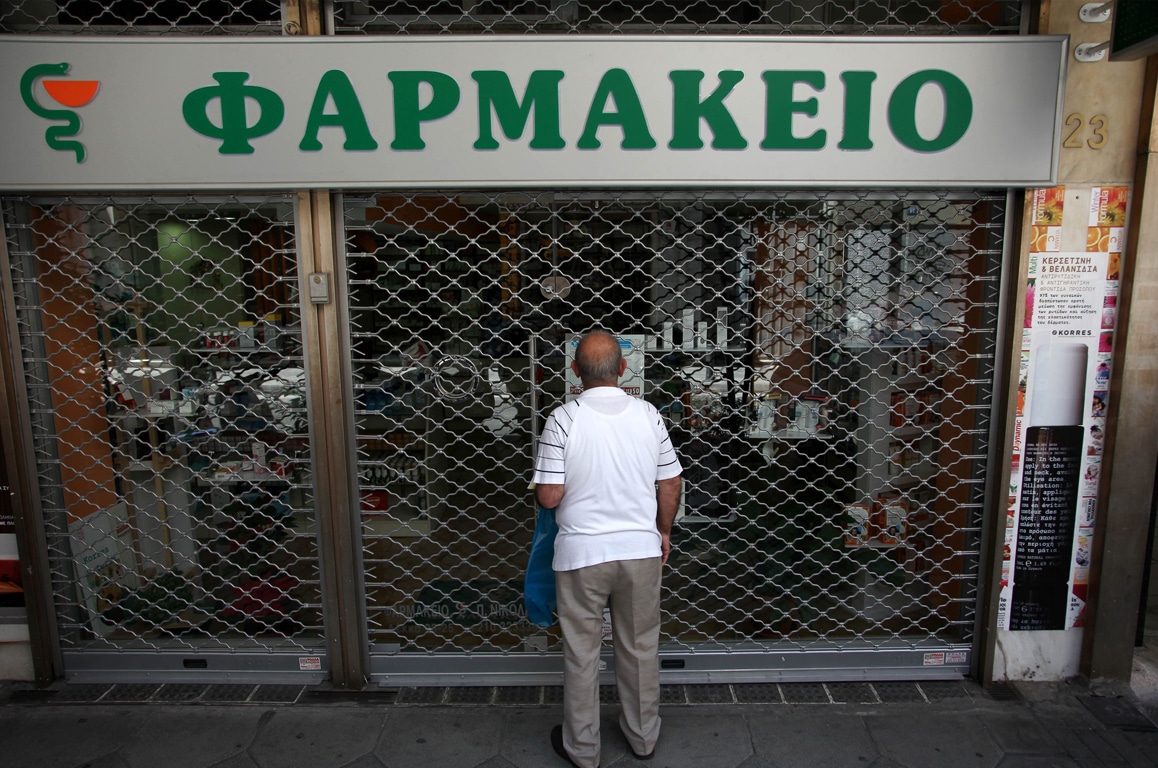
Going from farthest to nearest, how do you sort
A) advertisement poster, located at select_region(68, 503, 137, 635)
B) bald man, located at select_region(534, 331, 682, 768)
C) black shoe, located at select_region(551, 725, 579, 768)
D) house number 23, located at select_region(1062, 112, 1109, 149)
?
advertisement poster, located at select_region(68, 503, 137, 635) < house number 23, located at select_region(1062, 112, 1109, 149) < black shoe, located at select_region(551, 725, 579, 768) < bald man, located at select_region(534, 331, 682, 768)

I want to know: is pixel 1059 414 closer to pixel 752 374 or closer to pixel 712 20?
pixel 752 374

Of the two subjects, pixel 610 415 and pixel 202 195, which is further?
pixel 202 195

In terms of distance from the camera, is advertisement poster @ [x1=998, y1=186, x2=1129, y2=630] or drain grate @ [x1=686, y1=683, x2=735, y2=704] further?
drain grate @ [x1=686, y1=683, x2=735, y2=704]

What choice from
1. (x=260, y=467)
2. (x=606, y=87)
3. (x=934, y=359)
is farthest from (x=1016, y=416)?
(x=260, y=467)

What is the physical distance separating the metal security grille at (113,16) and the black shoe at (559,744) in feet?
11.2

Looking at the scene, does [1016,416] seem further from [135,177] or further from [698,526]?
[135,177]

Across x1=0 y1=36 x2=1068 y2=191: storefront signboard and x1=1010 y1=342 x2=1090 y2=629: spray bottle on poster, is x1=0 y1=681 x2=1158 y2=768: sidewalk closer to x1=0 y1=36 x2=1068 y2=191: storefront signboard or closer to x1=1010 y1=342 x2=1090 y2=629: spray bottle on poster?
x1=1010 y1=342 x2=1090 y2=629: spray bottle on poster

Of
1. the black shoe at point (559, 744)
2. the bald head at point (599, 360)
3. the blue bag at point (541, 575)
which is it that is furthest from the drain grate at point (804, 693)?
the bald head at point (599, 360)

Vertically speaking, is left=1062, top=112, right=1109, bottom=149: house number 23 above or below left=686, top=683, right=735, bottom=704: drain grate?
above

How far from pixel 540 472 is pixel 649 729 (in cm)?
122

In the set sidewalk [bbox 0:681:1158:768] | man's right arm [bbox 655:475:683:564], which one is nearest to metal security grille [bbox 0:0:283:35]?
man's right arm [bbox 655:475:683:564]

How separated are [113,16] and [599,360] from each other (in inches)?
118

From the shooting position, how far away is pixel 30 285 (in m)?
3.25

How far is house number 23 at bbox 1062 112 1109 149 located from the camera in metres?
3.01
